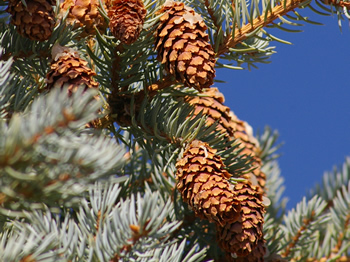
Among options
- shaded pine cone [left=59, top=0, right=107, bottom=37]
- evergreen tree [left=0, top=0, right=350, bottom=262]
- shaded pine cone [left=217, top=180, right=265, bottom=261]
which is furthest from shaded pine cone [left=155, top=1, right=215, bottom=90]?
shaded pine cone [left=217, top=180, right=265, bottom=261]

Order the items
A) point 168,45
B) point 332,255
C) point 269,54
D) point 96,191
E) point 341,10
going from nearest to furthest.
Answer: point 96,191 < point 168,45 < point 341,10 < point 269,54 < point 332,255

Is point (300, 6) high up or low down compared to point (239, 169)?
up

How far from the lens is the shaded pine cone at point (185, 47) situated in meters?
0.79

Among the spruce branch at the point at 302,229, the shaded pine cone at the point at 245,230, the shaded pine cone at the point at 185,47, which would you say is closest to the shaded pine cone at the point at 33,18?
the shaded pine cone at the point at 185,47

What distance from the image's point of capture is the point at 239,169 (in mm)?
937

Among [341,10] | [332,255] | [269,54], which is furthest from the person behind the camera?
[332,255]

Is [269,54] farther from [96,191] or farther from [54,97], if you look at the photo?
[54,97]

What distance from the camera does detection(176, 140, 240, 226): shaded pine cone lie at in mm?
755

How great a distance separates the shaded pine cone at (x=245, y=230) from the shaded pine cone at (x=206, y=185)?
0.03m

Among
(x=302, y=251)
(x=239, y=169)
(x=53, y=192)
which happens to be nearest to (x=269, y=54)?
(x=239, y=169)

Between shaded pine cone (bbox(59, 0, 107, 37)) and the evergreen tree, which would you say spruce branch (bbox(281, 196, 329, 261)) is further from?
shaded pine cone (bbox(59, 0, 107, 37))

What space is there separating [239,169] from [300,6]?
0.32 meters

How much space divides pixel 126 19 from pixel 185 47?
11cm

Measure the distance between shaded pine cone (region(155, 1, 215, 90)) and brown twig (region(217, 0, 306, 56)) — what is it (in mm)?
79
